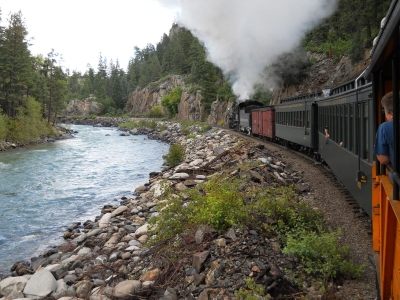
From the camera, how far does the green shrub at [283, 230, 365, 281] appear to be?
5797 millimetres

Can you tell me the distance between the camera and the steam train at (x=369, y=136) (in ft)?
9.55

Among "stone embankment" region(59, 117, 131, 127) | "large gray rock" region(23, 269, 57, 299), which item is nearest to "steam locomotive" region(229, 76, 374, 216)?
"large gray rock" region(23, 269, 57, 299)

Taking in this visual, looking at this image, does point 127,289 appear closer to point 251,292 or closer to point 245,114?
point 251,292

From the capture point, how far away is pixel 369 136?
6.55m

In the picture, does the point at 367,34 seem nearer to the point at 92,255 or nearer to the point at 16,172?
the point at 16,172

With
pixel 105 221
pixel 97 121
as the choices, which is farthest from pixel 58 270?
pixel 97 121

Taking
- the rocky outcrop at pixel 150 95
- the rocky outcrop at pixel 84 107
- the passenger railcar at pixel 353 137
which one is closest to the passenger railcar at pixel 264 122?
Answer: the passenger railcar at pixel 353 137

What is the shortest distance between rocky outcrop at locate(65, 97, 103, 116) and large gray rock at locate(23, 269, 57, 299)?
111m

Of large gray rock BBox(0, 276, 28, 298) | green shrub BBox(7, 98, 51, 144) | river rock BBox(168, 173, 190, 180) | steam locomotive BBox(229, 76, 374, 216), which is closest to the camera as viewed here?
steam locomotive BBox(229, 76, 374, 216)

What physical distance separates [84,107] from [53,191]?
10537cm

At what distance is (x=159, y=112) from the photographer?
87.6 m

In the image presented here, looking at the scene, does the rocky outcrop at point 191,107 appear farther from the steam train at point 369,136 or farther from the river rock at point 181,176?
the river rock at point 181,176

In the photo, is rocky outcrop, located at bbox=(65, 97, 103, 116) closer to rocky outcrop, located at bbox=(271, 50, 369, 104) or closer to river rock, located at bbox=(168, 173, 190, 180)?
rocky outcrop, located at bbox=(271, 50, 369, 104)

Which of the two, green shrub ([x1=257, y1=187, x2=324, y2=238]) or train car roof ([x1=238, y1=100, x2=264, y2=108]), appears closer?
green shrub ([x1=257, y1=187, x2=324, y2=238])
